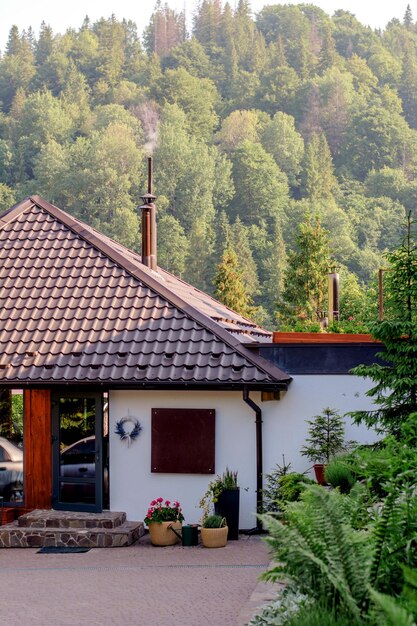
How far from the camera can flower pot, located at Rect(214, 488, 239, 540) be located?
17.1 m

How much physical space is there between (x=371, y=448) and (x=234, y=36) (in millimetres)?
160402

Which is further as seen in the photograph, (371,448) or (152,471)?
(152,471)

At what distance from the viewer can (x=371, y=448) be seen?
14953 mm

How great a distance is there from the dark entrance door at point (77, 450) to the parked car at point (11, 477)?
2.02ft

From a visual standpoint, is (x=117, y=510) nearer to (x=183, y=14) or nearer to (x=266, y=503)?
(x=266, y=503)

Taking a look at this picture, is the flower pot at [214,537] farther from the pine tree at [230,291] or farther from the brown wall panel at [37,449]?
the pine tree at [230,291]

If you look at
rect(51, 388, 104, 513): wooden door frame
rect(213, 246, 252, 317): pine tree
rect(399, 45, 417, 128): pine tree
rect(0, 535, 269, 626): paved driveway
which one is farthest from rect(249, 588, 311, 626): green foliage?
rect(399, 45, 417, 128): pine tree

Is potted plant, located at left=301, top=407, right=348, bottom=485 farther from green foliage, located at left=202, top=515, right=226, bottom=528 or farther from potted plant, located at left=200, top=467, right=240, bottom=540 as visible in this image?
green foliage, located at left=202, top=515, right=226, bottom=528

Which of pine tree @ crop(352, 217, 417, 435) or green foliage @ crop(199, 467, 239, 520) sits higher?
pine tree @ crop(352, 217, 417, 435)

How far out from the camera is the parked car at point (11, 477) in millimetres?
18469

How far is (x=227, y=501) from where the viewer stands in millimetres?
17094

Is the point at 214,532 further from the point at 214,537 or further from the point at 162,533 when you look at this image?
the point at 162,533

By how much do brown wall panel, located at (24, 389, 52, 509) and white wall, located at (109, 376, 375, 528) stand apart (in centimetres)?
117

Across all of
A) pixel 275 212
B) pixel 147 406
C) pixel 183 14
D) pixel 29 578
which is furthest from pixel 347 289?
pixel 183 14
